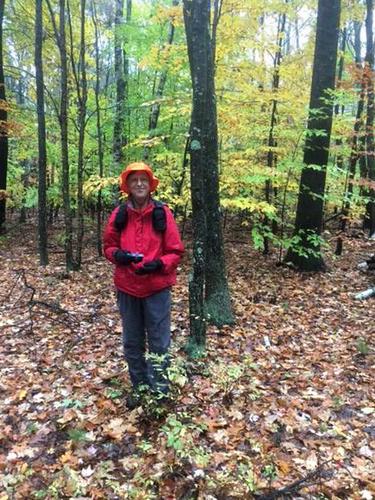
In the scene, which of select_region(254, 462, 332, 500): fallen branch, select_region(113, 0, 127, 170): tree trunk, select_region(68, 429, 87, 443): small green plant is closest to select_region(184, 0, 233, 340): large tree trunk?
select_region(68, 429, 87, 443): small green plant

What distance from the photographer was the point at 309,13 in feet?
66.1

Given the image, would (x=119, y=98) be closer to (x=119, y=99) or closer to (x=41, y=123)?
(x=119, y=99)

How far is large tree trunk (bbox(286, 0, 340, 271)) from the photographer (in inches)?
364

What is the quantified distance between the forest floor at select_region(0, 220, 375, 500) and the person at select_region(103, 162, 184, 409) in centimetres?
47

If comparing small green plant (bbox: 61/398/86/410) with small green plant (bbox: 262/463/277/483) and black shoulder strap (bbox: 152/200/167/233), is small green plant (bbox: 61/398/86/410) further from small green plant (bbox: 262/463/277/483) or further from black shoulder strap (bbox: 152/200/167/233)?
black shoulder strap (bbox: 152/200/167/233)

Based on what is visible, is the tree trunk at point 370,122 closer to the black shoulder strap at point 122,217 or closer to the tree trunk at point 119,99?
the tree trunk at point 119,99

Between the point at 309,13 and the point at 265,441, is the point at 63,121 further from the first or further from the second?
the point at 309,13

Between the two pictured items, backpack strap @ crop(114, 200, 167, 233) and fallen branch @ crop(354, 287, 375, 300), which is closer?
backpack strap @ crop(114, 200, 167, 233)

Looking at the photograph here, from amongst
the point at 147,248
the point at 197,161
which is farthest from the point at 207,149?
the point at 147,248

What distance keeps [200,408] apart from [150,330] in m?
1.05

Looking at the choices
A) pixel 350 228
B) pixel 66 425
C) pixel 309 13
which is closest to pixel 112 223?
pixel 66 425

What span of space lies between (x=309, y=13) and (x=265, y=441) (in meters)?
21.3

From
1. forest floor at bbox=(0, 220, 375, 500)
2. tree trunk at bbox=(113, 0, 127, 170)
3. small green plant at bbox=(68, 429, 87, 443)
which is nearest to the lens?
forest floor at bbox=(0, 220, 375, 500)

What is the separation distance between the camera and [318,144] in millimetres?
9344
